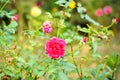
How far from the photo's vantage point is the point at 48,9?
9.04m

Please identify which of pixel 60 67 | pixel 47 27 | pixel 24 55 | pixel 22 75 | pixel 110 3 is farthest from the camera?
pixel 110 3

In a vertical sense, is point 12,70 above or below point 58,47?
below

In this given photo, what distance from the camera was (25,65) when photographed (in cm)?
254

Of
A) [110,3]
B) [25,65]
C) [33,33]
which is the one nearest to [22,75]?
[25,65]

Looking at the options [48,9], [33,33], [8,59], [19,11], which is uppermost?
[33,33]

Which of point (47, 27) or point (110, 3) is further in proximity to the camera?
point (110, 3)

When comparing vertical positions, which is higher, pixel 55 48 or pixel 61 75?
→ pixel 55 48

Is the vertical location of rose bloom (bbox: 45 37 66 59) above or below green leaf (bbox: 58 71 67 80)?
above

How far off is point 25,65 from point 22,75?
9 cm

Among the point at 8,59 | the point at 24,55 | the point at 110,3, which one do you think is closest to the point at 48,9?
the point at 110,3

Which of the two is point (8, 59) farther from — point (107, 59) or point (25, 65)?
point (107, 59)

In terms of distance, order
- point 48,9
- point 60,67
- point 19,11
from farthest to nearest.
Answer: point 48,9 → point 19,11 → point 60,67

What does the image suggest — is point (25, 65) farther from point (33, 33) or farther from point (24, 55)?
point (24, 55)

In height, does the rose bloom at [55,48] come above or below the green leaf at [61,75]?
above
